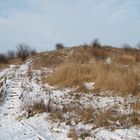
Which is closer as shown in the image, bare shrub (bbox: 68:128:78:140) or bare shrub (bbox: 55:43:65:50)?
bare shrub (bbox: 68:128:78:140)

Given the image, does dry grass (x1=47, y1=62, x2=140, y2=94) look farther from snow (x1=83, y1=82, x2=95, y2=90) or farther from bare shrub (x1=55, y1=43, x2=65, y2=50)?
bare shrub (x1=55, y1=43, x2=65, y2=50)

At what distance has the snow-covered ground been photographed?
9.30 metres

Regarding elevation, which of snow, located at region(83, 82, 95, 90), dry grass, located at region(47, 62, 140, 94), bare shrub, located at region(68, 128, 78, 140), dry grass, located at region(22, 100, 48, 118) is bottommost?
bare shrub, located at region(68, 128, 78, 140)

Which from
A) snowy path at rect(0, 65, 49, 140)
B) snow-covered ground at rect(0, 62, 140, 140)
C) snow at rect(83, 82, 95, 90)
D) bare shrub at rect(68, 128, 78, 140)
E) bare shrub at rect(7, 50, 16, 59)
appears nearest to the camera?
bare shrub at rect(68, 128, 78, 140)

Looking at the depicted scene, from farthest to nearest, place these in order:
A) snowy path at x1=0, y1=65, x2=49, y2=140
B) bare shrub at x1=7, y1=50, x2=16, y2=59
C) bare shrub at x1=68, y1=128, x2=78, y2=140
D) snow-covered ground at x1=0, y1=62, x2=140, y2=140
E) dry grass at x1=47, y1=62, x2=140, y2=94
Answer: bare shrub at x1=7, y1=50, x2=16, y2=59
dry grass at x1=47, y1=62, x2=140, y2=94
snowy path at x1=0, y1=65, x2=49, y2=140
snow-covered ground at x1=0, y1=62, x2=140, y2=140
bare shrub at x1=68, y1=128, x2=78, y2=140

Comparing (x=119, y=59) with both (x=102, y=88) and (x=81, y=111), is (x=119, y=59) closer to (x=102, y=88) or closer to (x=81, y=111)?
(x=102, y=88)

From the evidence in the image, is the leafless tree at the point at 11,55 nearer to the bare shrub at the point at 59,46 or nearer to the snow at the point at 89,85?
the bare shrub at the point at 59,46

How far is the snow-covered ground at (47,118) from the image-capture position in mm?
9297

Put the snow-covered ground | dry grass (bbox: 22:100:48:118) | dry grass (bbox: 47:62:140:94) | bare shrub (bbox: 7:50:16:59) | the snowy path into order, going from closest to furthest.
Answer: the snow-covered ground → the snowy path → dry grass (bbox: 22:100:48:118) → dry grass (bbox: 47:62:140:94) → bare shrub (bbox: 7:50:16:59)

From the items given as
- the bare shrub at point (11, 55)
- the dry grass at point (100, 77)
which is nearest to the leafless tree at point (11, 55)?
the bare shrub at point (11, 55)

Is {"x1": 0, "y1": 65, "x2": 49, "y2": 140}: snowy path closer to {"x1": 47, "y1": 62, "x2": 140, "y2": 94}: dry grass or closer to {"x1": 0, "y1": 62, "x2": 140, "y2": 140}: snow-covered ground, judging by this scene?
{"x1": 0, "y1": 62, "x2": 140, "y2": 140}: snow-covered ground

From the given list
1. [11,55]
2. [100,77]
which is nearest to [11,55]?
[11,55]

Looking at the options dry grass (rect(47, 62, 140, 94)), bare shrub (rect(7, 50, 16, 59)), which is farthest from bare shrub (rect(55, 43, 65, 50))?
dry grass (rect(47, 62, 140, 94))

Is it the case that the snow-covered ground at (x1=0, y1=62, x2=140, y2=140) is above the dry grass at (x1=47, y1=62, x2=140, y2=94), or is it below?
below
